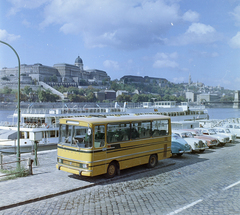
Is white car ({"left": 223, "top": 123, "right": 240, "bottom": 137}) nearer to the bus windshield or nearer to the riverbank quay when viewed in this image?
the riverbank quay

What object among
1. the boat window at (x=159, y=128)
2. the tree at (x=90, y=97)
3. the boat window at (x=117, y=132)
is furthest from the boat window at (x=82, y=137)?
the tree at (x=90, y=97)

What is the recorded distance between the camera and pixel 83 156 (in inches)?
344

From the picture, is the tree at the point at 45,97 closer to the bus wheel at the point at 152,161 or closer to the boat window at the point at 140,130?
the bus wheel at the point at 152,161

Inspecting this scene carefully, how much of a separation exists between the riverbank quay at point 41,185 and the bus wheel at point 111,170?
18 cm

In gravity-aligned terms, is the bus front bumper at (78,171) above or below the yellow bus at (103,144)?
below

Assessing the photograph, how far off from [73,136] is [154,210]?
403cm

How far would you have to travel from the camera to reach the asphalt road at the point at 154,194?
6695 millimetres

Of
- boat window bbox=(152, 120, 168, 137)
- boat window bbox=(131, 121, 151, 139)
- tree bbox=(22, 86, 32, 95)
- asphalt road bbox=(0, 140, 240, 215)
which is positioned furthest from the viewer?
tree bbox=(22, 86, 32, 95)

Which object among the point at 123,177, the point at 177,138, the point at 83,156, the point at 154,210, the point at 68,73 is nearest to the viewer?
the point at 154,210

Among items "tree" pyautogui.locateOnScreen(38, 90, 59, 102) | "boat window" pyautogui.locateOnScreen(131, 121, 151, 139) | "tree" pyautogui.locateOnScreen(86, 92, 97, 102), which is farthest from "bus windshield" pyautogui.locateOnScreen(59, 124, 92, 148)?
"tree" pyautogui.locateOnScreen(86, 92, 97, 102)

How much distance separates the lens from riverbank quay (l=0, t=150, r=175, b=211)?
7309 millimetres

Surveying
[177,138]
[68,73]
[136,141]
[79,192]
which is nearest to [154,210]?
[79,192]

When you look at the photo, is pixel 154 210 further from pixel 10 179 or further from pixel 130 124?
pixel 10 179

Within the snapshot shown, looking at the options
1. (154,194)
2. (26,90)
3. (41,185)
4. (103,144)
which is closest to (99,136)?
(103,144)
